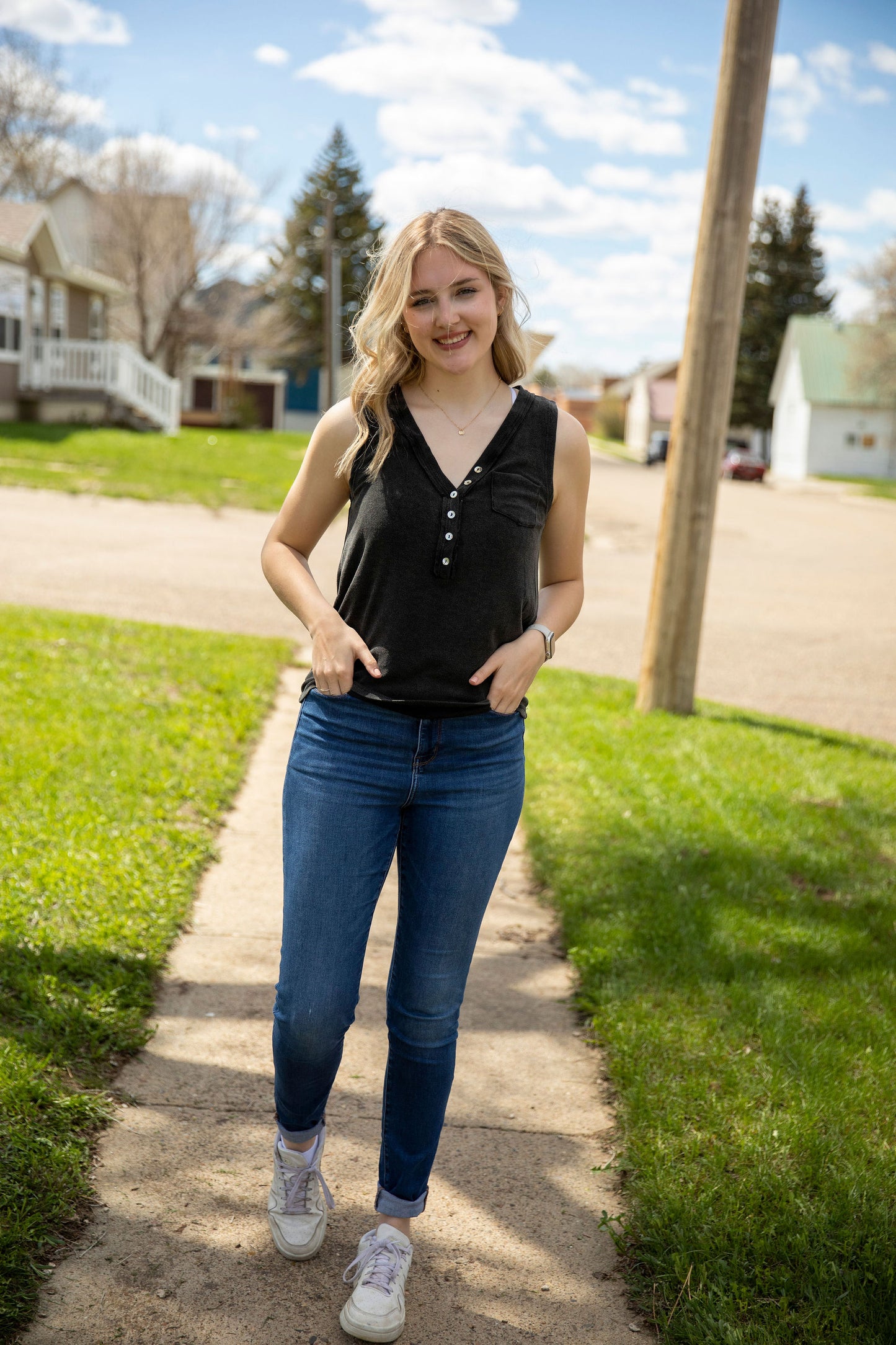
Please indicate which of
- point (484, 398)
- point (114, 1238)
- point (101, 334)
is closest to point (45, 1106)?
point (114, 1238)

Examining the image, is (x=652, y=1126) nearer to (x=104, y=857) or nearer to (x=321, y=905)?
(x=321, y=905)

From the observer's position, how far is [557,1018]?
3693 mm

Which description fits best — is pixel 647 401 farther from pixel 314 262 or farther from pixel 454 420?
pixel 454 420

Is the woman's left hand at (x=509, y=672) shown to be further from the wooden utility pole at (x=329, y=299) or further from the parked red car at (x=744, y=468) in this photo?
the parked red car at (x=744, y=468)

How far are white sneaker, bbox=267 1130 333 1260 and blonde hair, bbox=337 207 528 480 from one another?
1413mm

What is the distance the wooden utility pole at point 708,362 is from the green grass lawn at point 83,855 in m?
2.52

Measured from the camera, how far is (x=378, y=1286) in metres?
2.26

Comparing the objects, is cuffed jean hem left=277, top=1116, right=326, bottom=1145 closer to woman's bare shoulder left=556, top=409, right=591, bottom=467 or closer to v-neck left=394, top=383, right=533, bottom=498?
v-neck left=394, top=383, right=533, bottom=498

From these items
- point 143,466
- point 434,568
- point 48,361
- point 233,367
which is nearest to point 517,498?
point 434,568

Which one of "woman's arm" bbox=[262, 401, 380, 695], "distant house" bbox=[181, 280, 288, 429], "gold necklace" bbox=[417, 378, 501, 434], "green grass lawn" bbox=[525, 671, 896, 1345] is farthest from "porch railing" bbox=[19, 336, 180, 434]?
"gold necklace" bbox=[417, 378, 501, 434]

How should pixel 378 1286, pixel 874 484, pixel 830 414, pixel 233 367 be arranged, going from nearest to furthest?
Result: pixel 378 1286 < pixel 874 484 < pixel 233 367 < pixel 830 414

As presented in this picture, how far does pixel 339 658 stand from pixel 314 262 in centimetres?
5386

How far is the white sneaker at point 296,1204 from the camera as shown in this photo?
7.92 ft

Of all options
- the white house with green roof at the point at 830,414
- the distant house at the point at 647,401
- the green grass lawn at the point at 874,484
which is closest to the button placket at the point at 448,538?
the green grass lawn at the point at 874,484
